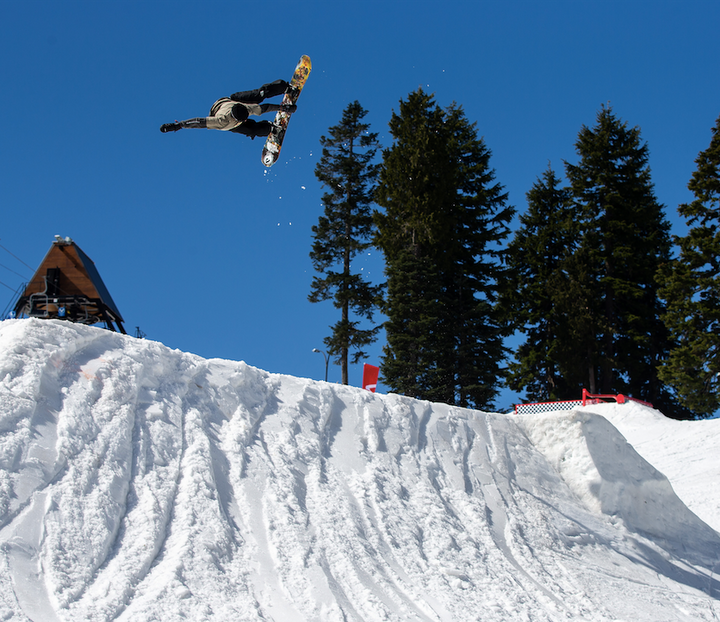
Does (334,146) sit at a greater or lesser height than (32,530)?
greater

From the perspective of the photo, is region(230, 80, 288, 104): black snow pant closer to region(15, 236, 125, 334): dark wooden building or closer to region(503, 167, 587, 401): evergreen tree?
region(15, 236, 125, 334): dark wooden building

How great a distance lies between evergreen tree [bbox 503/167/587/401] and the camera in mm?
32062

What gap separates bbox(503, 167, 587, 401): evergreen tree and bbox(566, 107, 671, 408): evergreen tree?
867 mm

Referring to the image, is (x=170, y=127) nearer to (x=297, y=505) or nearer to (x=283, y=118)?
(x=283, y=118)

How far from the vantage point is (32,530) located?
6.16 meters

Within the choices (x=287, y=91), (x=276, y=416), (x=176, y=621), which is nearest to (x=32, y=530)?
(x=176, y=621)

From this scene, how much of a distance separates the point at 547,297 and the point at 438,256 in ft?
27.8

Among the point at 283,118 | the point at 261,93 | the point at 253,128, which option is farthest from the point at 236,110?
the point at 283,118

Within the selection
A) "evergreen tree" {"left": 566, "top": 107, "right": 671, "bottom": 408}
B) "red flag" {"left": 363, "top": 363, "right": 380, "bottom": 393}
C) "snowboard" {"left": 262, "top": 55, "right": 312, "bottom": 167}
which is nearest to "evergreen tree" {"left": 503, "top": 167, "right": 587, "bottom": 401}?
"evergreen tree" {"left": 566, "top": 107, "right": 671, "bottom": 408}

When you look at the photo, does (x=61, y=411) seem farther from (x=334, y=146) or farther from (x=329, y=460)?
(x=334, y=146)

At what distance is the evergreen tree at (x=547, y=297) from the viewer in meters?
32.1

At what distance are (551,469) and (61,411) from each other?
889 cm

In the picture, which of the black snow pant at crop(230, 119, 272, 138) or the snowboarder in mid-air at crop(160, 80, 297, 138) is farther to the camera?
the black snow pant at crop(230, 119, 272, 138)

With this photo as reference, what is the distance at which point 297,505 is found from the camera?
8.30 m
